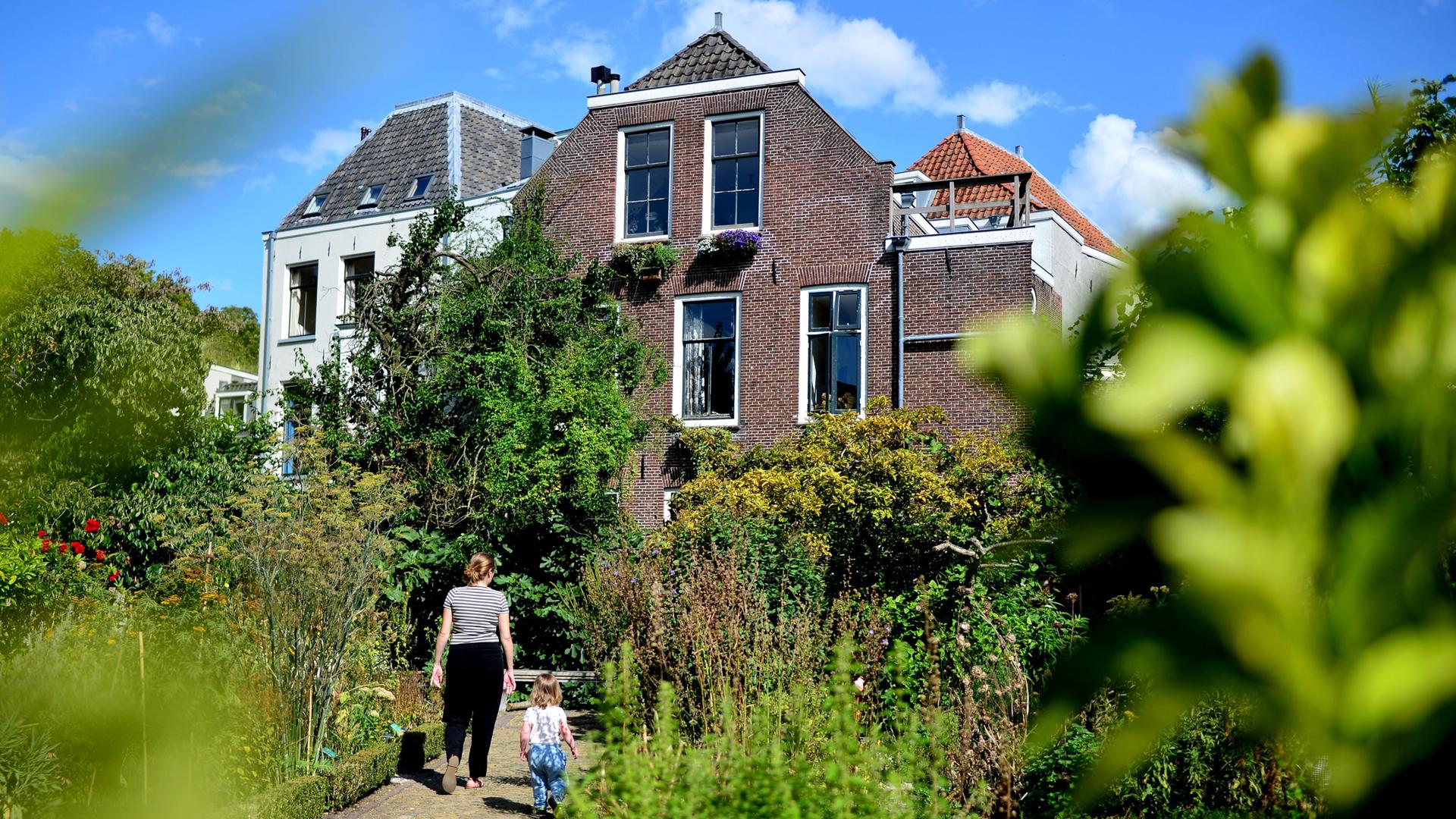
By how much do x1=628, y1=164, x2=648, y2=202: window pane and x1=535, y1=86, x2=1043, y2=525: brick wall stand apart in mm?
330

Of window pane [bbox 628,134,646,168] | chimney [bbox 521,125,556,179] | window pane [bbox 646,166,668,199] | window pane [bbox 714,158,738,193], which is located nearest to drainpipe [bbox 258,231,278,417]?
window pane [bbox 714,158,738,193]

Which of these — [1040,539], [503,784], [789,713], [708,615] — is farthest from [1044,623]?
[1040,539]

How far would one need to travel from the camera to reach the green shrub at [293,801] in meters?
6.65

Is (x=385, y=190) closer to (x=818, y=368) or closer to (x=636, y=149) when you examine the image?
(x=636, y=149)

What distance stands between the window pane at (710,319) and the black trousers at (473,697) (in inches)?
399

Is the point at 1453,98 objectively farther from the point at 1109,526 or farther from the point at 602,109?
the point at 602,109

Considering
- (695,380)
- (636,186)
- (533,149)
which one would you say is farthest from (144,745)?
(533,149)

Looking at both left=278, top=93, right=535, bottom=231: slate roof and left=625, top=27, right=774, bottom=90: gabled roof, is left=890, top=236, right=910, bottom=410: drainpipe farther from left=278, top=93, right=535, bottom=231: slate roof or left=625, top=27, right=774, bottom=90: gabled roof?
left=278, top=93, right=535, bottom=231: slate roof

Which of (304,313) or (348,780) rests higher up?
(304,313)

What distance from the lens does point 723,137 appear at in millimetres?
19031

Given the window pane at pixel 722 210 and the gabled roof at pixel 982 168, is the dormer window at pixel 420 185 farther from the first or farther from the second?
the gabled roof at pixel 982 168

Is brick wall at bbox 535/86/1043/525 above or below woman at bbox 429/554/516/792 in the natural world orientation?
above

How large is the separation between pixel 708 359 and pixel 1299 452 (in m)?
18.3

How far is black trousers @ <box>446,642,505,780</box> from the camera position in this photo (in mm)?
8984
